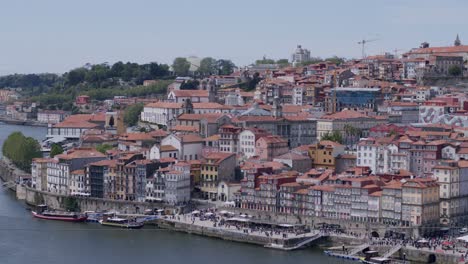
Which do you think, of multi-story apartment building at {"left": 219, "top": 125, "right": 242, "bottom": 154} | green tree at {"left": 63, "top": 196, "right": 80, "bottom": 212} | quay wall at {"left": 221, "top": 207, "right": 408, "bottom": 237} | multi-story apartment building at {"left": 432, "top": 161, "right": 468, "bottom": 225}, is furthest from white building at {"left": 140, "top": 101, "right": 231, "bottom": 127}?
multi-story apartment building at {"left": 432, "top": 161, "right": 468, "bottom": 225}

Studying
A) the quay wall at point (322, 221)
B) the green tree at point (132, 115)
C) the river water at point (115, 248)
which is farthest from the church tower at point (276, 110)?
the green tree at point (132, 115)

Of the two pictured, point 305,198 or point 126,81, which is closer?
point 305,198

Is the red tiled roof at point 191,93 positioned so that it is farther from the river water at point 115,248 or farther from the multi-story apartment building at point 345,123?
the river water at point 115,248

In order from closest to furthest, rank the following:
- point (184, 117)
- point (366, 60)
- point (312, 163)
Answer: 1. point (312, 163)
2. point (184, 117)
3. point (366, 60)

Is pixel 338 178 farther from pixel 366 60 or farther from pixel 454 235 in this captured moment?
pixel 366 60

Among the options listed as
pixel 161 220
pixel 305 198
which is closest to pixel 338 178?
pixel 305 198
